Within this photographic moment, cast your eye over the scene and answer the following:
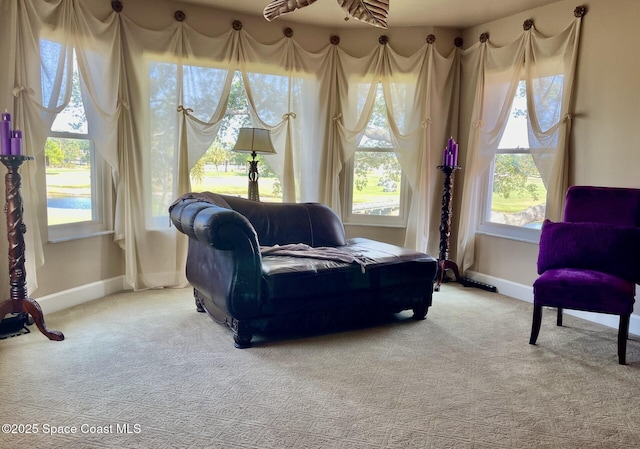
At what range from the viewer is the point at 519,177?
417cm

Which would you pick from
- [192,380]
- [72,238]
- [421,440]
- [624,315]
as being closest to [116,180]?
[72,238]

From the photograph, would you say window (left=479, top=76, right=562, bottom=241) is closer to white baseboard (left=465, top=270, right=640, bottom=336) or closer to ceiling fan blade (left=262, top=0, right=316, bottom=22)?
white baseboard (left=465, top=270, right=640, bottom=336)

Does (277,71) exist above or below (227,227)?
above

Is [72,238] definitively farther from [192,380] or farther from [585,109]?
[585,109]

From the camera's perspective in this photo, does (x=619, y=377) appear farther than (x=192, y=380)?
Yes

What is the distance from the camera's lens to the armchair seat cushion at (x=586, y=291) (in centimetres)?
260

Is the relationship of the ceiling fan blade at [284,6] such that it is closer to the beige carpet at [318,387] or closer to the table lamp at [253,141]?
the table lamp at [253,141]

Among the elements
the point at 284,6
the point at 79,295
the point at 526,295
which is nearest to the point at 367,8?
the point at 284,6

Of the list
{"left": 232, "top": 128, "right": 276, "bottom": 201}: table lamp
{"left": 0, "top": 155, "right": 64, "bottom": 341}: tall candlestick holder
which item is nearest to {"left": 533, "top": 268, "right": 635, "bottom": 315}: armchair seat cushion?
{"left": 232, "top": 128, "right": 276, "bottom": 201}: table lamp

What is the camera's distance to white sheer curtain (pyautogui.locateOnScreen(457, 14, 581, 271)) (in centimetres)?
365

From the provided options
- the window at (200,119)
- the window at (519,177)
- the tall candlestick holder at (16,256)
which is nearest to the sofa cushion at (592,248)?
the window at (519,177)

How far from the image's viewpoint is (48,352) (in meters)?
2.58

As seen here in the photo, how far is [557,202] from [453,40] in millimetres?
2012

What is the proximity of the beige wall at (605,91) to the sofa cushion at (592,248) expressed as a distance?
2.02 ft
